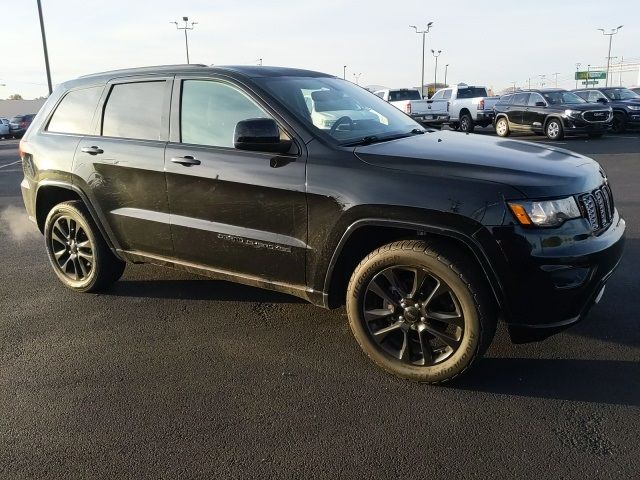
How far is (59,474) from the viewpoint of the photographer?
244 centimetres

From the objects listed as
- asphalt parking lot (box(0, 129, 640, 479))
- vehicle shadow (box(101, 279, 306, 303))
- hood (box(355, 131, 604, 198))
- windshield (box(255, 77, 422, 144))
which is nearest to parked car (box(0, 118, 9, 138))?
vehicle shadow (box(101, 279, 306, 303))

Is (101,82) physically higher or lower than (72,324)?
higher

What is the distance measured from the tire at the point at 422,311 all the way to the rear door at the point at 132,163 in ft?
5.28

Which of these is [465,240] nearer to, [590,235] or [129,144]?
[590,235]

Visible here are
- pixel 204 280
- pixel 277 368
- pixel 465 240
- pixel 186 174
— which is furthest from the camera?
pixel 204 280

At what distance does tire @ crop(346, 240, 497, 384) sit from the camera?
9.52 ft

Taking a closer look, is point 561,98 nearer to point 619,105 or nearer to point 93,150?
point 619,105

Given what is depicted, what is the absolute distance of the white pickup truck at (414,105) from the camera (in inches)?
831

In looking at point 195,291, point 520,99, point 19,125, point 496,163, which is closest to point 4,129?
point 19,125

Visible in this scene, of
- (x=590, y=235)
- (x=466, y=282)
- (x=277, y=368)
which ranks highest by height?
(x=590, y=235)

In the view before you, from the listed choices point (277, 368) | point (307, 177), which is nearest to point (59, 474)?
point (277, 368)

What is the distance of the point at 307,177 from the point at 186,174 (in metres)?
0.96

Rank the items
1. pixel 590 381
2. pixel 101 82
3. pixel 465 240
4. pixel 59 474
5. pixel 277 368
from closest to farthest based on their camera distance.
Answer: pixel 59 474, pixel 465 240, pixel 590 381, pixel 277 368, pixel 101 82

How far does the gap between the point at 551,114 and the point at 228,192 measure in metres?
16.4
